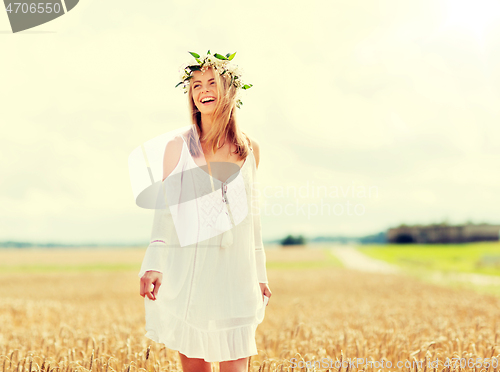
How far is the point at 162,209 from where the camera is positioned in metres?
2.66

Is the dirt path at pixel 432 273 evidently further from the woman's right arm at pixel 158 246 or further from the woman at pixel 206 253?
the woman's right arm at pixel 158 246

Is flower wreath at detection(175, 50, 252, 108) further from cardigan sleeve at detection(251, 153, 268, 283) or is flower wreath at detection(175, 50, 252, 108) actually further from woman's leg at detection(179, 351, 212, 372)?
woman's leg at detection(179, 351, 212, 372)

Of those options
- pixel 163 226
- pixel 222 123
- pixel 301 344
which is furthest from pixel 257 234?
pixel 301 344

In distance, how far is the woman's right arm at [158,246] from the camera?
8.50 feet

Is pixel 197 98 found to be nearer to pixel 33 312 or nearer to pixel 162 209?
pixel 162 209

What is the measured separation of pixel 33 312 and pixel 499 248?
67064 mm

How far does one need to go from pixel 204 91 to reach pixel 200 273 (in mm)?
1148

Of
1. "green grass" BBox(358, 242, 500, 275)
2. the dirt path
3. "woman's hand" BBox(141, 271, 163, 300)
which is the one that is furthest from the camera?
"green grass" BBox(358, 242, 500, 275)

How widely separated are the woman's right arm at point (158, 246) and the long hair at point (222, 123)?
14cm

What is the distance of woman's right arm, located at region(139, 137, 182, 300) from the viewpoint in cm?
259

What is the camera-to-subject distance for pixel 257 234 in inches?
117

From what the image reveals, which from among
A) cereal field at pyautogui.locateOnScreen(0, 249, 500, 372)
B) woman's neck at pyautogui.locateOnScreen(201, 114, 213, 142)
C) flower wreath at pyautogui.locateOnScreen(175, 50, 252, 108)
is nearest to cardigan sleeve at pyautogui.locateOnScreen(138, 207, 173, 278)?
woman's neck at pyautogui.locateOnScreen(201, 114, 213, 142)

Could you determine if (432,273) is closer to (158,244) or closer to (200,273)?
(200,273)

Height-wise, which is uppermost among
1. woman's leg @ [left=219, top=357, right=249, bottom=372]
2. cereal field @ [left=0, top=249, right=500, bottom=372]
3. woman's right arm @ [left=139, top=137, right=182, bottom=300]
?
woman's right arm @ [left=139, top=137, right=182, bottom=300]
